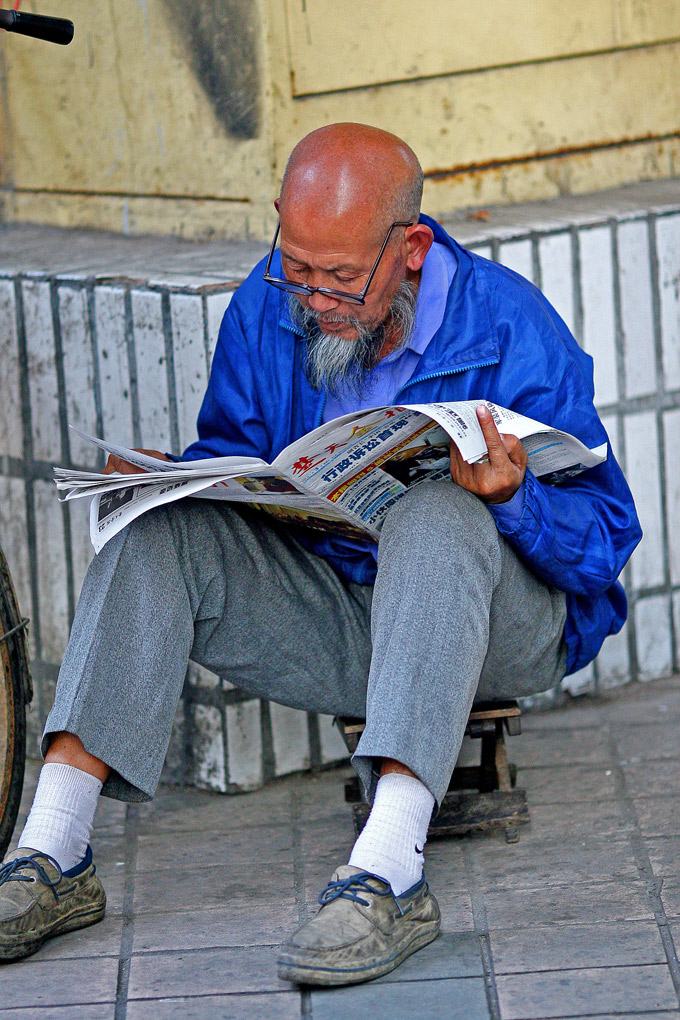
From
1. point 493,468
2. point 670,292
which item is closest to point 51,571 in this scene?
point 493,468

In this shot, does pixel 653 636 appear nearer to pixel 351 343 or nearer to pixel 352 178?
pixel 351 343

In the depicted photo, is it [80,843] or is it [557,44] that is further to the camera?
[557,44]

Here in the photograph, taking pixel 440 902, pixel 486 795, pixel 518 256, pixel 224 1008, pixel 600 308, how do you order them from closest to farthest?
1. pixel 224 1008
2. pixel 440 902
3. pixel 486 795
4. pixel 518 256
5. pixel 600 308

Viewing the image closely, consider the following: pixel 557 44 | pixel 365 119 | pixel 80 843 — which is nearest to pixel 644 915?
pixel 80 843

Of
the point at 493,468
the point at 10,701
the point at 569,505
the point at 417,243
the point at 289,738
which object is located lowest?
the point at 289,738

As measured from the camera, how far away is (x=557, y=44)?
374 centimetres

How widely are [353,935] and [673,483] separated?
1.75m

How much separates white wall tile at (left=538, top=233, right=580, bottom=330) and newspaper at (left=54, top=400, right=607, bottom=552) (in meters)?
0.97

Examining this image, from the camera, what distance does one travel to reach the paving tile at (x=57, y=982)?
2.34m

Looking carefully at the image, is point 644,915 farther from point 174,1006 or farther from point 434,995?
point 174,1006

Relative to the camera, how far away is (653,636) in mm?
3742

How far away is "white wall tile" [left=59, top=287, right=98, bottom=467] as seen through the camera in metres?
3.30

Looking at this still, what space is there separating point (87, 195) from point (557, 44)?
128 cm

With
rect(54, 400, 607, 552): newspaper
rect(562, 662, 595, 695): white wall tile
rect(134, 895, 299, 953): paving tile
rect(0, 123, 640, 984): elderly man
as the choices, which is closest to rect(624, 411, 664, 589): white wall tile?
rect(562, 662, 595, 695): white wall tile
